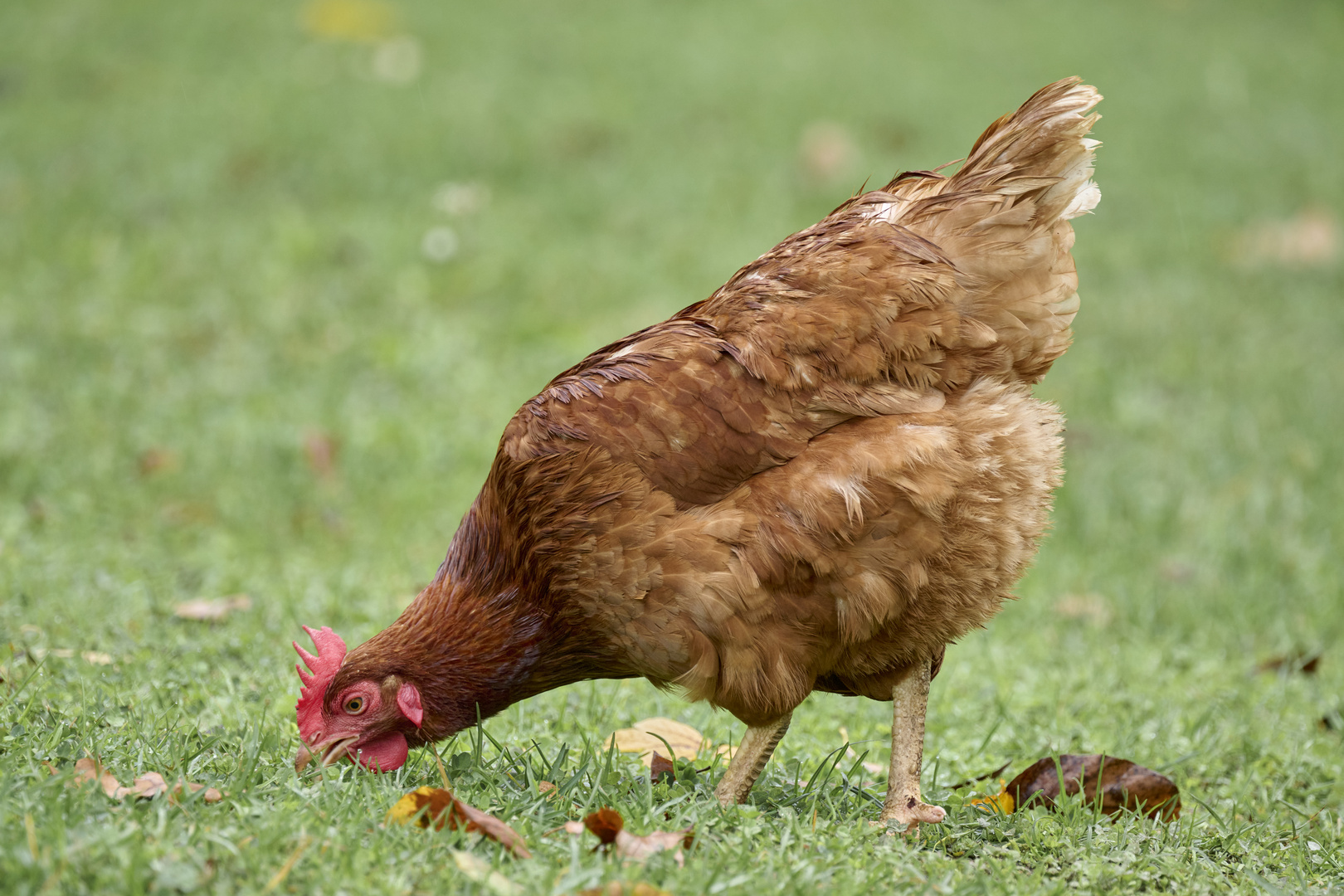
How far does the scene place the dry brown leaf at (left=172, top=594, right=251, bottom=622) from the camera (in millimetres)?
4348

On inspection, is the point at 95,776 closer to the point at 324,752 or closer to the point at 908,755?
the point at 324,752

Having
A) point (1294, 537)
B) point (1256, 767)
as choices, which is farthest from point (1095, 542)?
point (1256, 767)

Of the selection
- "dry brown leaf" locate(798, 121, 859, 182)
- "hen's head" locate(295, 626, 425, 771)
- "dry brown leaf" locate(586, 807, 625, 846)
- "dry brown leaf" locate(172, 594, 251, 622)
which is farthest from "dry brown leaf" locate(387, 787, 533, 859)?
"dry brown leaf" locate(798, 121, 859, 182)

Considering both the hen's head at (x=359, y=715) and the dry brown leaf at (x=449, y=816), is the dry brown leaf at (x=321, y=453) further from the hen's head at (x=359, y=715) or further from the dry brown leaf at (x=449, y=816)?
the dry brown leaf at (x=449, y=816)

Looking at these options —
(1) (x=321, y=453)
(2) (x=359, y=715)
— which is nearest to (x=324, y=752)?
(2) (x=359, y=715)

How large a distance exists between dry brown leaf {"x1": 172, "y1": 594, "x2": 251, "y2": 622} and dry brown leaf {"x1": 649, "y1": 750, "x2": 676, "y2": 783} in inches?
78.2

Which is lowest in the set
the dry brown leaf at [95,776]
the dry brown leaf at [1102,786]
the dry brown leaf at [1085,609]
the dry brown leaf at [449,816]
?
the dry brown leaf at [1085,609]

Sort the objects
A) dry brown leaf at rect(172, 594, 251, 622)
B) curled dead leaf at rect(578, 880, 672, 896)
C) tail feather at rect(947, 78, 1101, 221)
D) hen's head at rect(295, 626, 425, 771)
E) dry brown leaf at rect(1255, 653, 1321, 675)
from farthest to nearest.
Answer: dry brown leaf at rect(1255, 653, 1321, 675) → dry brown leaf at rect(172, 594, 251, 622) → tail feather at rect(947, 78, 1101, 221) → hen's head at rect(295, 626, 425, 771) → curled dead leaf at rect(578, 880, 672, 896)

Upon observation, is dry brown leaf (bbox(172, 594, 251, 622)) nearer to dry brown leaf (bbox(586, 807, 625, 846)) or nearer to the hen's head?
the hen's head

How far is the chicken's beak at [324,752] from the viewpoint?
2.95 meters

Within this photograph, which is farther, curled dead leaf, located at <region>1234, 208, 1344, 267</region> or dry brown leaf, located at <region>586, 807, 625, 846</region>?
curled dead leaf, located at <region>1234, 208, 1344, 267</region>

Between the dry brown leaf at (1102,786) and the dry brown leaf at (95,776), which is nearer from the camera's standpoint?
the dry brown leaf at (95,776)

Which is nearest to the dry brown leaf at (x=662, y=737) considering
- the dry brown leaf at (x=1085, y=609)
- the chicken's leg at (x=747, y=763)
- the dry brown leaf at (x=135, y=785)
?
the chicken's leg at (x=747, y=763)

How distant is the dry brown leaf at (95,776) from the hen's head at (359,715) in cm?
54
